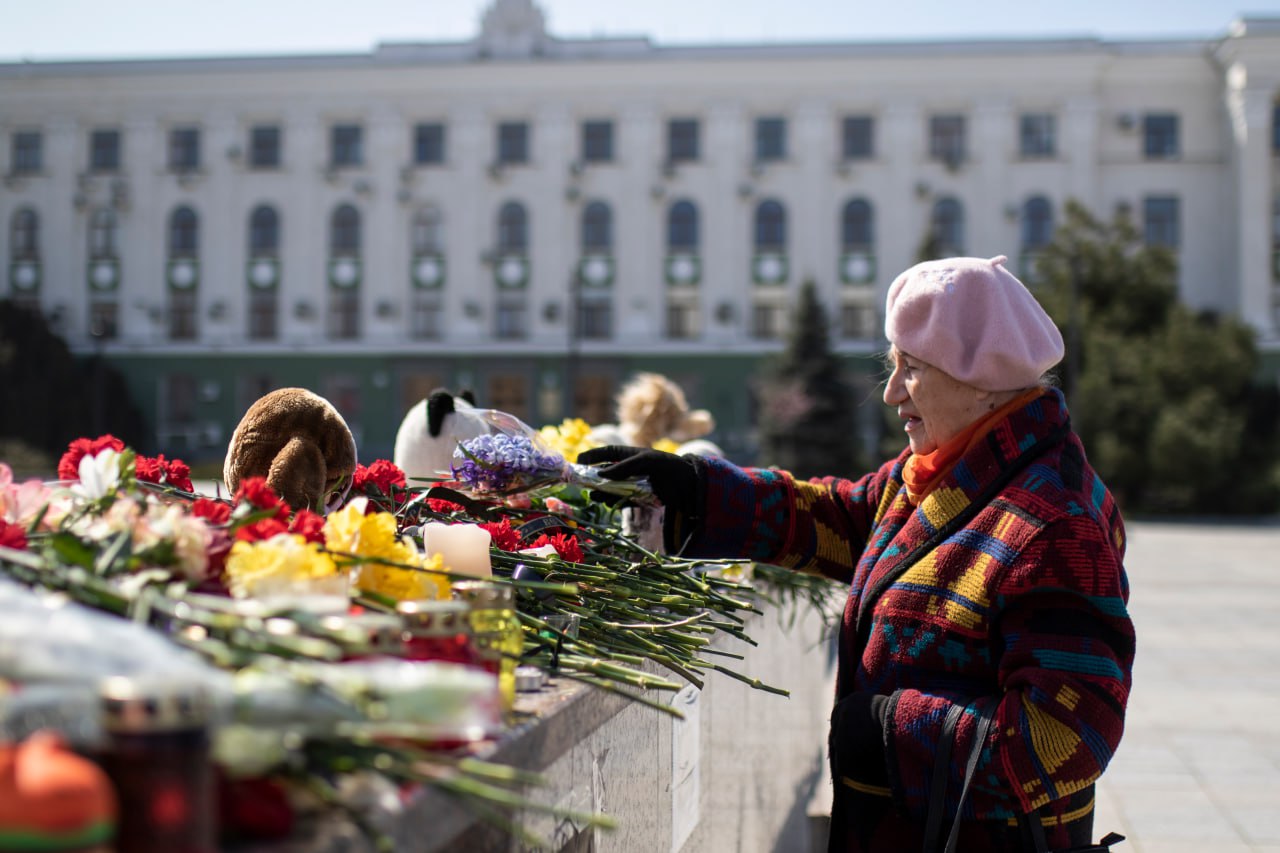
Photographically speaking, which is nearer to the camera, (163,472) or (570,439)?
(163,472)

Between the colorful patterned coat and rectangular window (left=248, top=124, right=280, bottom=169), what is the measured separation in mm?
41392

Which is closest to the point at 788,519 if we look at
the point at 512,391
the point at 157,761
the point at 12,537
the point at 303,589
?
the point at 303,589

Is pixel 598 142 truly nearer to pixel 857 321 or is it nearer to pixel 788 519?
pixel 857 321

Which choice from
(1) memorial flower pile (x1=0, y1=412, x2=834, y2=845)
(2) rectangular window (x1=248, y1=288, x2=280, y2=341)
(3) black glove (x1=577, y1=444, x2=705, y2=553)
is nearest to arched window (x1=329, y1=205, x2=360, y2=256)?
(2) rectangular window (x1=248, y1=288, x2=280, y2=341)

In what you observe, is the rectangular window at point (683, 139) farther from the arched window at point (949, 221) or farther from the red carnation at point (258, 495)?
the red carnation at point (258, 495)

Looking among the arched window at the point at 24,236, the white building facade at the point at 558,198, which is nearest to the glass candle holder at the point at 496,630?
the white building facade at the point at 558,198

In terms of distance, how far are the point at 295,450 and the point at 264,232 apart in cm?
4053

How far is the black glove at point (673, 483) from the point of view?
2928 millimetres

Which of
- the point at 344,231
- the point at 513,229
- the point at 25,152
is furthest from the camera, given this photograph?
the point at 25,152

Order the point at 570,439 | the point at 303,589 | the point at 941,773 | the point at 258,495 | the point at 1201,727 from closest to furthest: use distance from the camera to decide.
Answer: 1. the point at 303,589
2. the point at 258,495
3. the point at 941,773
4. the point at 570,439
5. the point at 1201,727

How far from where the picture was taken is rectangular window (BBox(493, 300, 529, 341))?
39969 millimetres

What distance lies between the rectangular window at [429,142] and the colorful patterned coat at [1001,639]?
130 ft

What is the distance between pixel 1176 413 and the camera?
29938mm

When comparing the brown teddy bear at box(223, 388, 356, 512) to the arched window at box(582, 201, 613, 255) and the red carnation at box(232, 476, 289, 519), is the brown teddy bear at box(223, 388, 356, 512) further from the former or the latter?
the arched window at box(582, 201, 613, 255)
